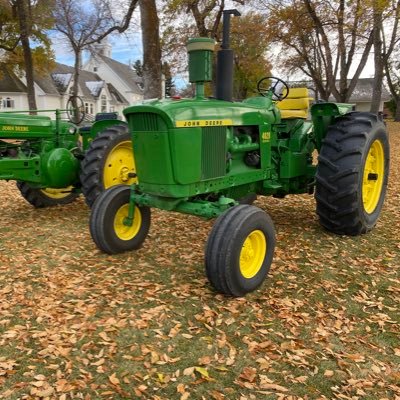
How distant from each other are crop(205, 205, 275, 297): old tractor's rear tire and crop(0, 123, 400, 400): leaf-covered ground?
0.17 metres

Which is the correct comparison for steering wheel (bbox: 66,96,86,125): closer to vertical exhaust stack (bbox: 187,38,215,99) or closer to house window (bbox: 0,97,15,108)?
vertical exhaust stack (bbox: 187,38,215,99)

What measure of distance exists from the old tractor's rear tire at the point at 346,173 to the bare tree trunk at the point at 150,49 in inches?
227

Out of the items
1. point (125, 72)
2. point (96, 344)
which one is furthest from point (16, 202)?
point (125, 72)

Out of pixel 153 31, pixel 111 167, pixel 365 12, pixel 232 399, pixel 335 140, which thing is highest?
pixel 365 12

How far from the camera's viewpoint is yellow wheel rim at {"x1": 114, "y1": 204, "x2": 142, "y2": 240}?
4348 mm

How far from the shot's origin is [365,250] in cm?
462

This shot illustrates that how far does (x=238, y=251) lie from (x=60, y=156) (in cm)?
349

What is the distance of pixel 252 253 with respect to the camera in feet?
12.1

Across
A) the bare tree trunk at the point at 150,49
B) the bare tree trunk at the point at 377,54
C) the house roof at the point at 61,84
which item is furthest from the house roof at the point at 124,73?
the bare tree trunk at the point at 150,49

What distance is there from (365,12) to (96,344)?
14612 millimetres

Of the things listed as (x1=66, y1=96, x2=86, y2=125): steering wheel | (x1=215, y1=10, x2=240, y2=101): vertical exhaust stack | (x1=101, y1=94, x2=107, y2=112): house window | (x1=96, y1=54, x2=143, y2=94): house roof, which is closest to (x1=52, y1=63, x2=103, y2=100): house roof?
(x1=101, y1=94, x2=107, y2=112): house window

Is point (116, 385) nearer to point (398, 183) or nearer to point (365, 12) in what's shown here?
point (398, 183)

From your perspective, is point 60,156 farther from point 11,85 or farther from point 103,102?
point 103,102

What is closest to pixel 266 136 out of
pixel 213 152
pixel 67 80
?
pixel 213 152
